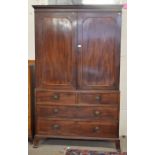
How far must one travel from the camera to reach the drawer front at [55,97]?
2.99 meters

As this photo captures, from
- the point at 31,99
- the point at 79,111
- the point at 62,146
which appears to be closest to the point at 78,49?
the point at 79,111

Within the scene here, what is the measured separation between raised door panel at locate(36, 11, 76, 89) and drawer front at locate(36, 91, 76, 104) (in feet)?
0.30

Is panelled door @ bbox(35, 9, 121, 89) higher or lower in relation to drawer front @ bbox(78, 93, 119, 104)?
higher

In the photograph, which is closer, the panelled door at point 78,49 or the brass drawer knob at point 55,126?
the panelled door at point 78,49

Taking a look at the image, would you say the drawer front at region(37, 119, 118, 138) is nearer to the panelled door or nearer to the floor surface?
the floor surface

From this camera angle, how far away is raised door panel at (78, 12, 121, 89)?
2.88 m

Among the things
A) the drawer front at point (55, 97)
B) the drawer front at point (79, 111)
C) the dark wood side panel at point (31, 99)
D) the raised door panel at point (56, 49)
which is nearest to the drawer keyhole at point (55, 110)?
the drawer front at point (79, 111)

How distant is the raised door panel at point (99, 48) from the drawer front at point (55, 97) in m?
0.33

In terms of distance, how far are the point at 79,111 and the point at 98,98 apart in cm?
30

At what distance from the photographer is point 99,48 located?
2.90 m

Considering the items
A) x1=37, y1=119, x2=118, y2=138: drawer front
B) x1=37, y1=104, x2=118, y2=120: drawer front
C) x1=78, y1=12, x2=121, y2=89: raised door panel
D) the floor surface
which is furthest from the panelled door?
the floor surface

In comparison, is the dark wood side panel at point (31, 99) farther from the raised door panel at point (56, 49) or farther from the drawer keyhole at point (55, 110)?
the drawer keyhole at point (55, 110)
